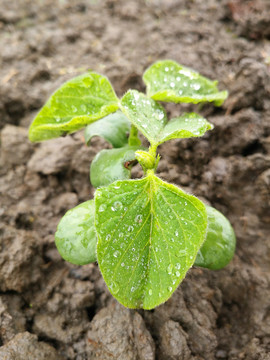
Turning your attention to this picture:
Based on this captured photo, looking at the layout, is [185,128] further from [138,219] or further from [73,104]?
[73,104]

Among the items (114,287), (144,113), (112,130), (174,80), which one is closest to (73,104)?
(112,130)

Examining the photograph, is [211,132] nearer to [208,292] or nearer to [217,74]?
[217,74]

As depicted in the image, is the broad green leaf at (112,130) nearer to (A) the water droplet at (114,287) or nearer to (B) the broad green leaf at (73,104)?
(B) the broad green leaf at (73,104)

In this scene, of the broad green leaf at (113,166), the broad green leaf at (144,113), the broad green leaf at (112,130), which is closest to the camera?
the broad green leaf at (144,113)

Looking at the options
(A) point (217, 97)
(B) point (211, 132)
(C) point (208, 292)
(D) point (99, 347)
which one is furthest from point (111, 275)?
(B) point (211, 132)

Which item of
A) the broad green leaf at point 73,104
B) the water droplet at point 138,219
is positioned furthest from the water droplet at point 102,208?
the broad green leaf at point 73,104
